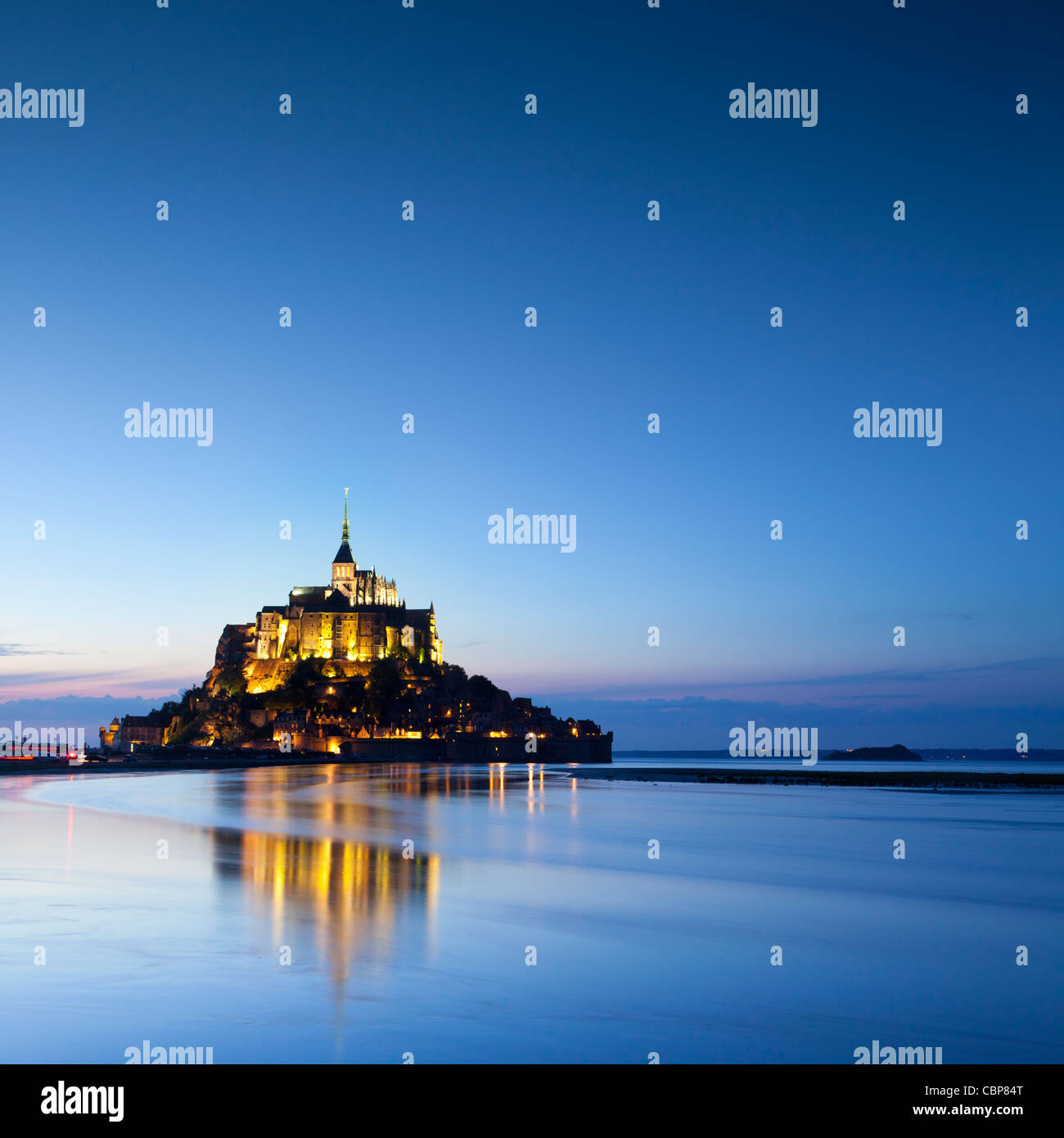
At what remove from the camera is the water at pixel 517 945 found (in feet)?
23.6

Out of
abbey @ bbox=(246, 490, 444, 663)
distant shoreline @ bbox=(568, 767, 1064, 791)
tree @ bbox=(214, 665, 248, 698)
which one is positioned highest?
abbey @ bbox=(246, 490, 444, 663)

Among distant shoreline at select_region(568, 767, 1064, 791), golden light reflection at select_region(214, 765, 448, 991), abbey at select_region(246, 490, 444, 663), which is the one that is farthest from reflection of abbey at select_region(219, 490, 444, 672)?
golden light reflection at select_region(214, 765, 448, 991)

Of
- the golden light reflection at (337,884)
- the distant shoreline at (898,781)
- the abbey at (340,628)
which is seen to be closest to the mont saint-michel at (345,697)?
the abbey at (340,628)

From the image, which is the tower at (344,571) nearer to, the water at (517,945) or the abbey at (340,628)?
the abbey at (340,628)

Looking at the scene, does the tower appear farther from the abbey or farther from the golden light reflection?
the golden light reflection

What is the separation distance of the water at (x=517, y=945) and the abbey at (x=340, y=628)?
9221 cm

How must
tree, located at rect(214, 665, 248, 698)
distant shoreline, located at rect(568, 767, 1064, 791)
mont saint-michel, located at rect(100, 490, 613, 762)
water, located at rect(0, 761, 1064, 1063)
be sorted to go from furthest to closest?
tree, located at rect(214, 665, 248, 698) → mont saint-michel, located at rect(100, 490, 613, 762) → distant shoreline, located at rect(568, 767, 1064, 791) → water, located at rect(0, 761, 1064, 1063)

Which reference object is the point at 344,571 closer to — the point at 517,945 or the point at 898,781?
the point at 898,781

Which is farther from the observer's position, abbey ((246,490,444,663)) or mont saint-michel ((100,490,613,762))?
abbey ((246,490,444,663))

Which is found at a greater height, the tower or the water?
the tower

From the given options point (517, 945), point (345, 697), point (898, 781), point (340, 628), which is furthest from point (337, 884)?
point (340, 628)

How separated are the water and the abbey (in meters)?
92.2

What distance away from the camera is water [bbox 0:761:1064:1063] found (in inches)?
284

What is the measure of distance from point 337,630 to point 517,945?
357 feet
